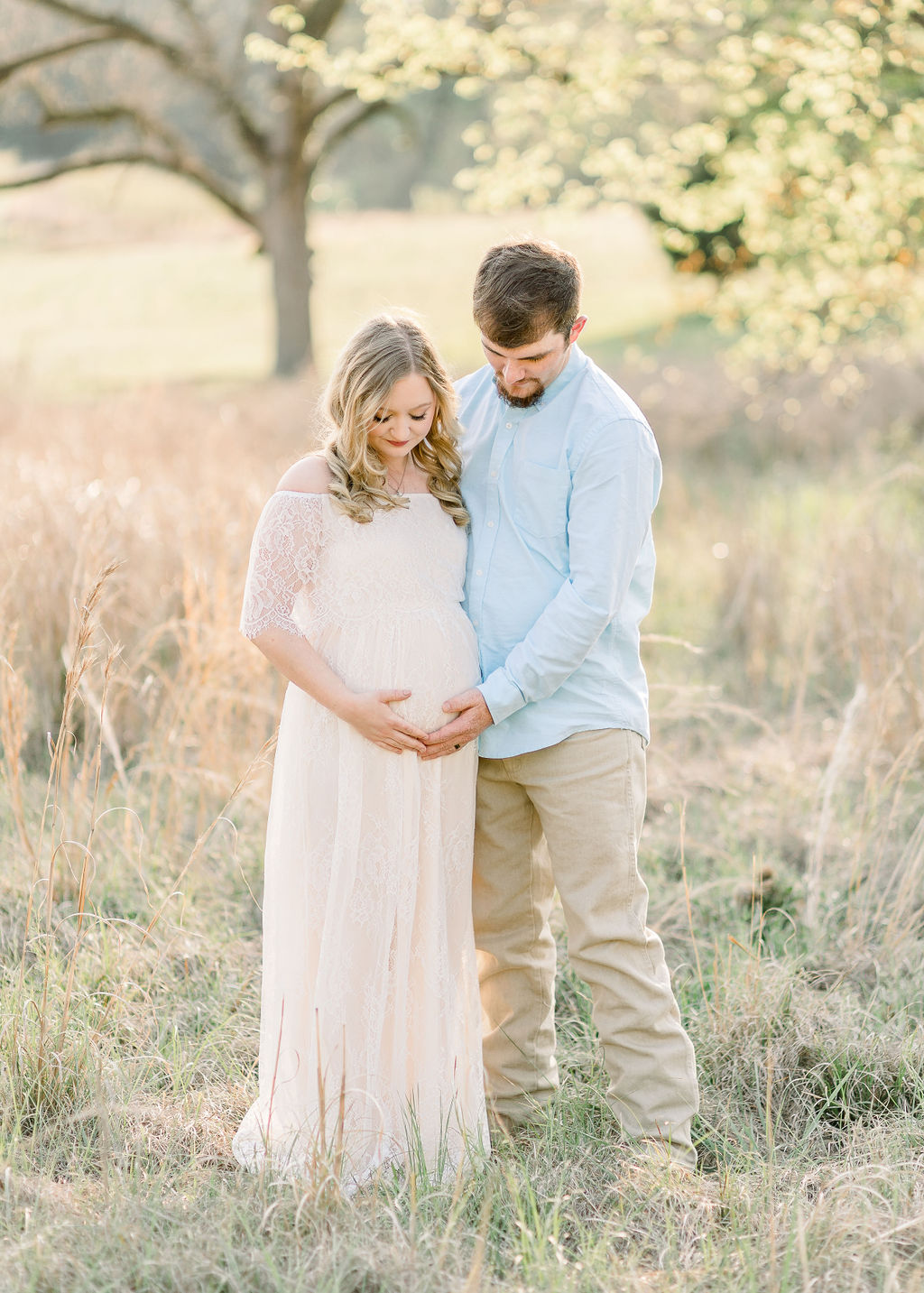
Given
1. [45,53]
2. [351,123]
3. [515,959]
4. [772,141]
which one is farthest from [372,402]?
[351,123]

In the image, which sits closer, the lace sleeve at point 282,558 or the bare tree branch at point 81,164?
the lace sleeve at point 282,558

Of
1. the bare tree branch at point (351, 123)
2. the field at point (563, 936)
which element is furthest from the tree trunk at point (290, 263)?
the field at point (563, 936)

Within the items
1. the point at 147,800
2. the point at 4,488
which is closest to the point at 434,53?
the point at 4,488

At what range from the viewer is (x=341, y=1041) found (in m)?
2.61

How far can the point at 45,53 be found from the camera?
12.7m

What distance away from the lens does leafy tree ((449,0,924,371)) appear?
748 cm

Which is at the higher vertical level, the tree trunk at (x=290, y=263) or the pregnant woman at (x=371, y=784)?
the tree trunk at (x=290, y=263)

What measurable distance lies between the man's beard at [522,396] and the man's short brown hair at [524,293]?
133 millimetres

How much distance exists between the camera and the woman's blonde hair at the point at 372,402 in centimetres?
252

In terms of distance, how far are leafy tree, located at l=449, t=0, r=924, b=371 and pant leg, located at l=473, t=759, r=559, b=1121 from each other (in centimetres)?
570

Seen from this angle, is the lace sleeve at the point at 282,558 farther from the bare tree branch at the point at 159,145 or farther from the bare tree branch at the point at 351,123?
the bare tree branch at the point at 159,145

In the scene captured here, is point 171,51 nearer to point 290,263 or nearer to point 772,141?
point 290,263

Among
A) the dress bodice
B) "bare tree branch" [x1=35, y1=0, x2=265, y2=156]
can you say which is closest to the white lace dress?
the dress bodice

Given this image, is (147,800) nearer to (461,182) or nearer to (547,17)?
(461,182)
